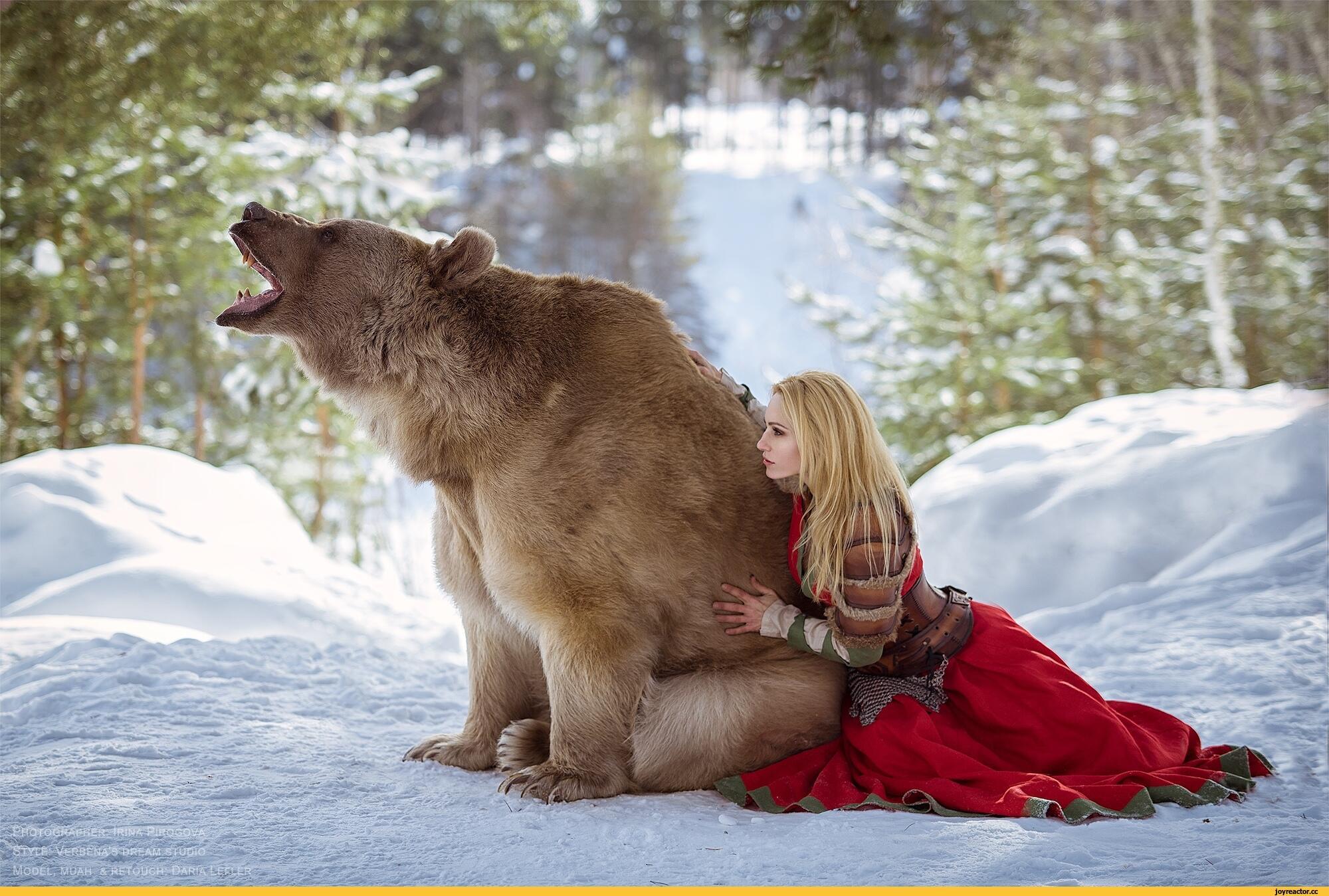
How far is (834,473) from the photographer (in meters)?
2.95

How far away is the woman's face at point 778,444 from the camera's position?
306cm

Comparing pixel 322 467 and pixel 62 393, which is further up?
pixel 62 393

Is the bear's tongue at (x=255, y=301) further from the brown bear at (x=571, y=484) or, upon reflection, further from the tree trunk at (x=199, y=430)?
the tree trunk at (x=199, y=430)

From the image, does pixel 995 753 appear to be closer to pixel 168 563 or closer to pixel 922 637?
pixel 922 637

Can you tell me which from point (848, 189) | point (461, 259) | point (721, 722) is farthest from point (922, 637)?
point (848, 189)

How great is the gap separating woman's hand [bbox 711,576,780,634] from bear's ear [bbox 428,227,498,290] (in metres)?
1.26

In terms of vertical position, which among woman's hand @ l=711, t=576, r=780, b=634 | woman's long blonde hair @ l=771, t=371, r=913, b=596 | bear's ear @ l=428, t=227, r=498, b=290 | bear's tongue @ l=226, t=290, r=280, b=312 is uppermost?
bear's ear @ l=428, t=227, r=498, b=290

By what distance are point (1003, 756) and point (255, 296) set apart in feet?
8.92

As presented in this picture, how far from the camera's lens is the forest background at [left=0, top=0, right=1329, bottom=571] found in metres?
7.98

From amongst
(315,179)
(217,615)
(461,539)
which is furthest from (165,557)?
(315,179)

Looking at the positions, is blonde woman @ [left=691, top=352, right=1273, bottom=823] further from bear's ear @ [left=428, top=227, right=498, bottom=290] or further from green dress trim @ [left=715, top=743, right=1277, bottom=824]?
bear's ear @ [left=428, top=227, right=498, bottom=290]

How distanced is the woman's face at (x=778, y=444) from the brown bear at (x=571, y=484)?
0.42 feet

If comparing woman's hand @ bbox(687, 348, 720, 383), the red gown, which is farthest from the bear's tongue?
the red gown

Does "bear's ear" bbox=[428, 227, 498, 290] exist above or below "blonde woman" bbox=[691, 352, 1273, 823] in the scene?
above
